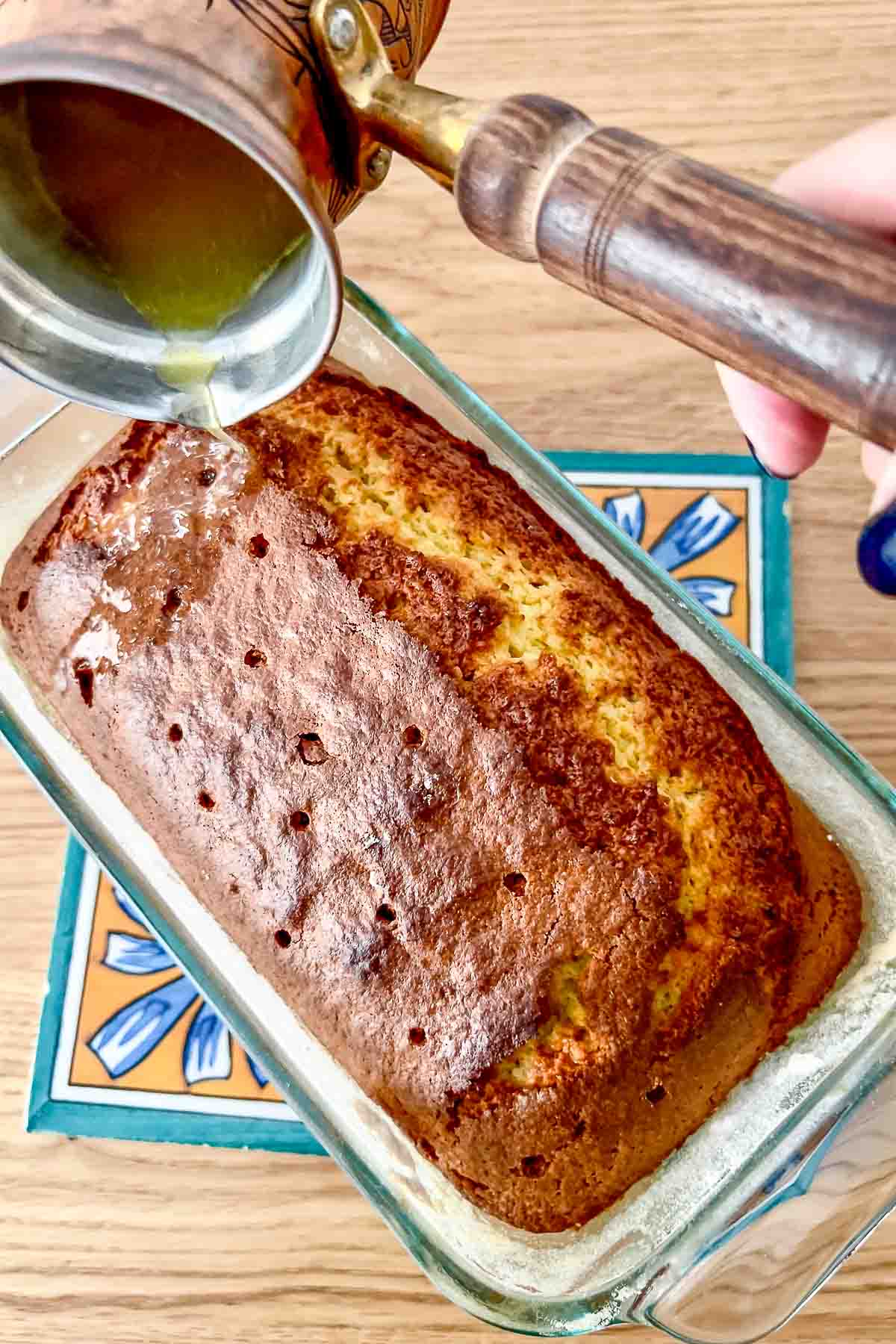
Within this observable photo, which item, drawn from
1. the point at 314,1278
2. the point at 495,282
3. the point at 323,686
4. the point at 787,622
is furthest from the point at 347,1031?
the point at 495,282

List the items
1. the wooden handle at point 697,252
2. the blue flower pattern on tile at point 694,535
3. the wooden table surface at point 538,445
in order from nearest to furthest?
the wooden handle at point 697,252 < the wooden table surface at point 538,445 < the blue flower pattern on tile at point 694,535

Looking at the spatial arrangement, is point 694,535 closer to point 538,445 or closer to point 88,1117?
point 538,445

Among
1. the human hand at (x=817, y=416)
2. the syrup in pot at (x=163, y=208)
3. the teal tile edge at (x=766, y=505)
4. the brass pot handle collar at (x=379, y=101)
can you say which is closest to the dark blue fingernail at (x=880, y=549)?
the human hand at (x=817, y=416)

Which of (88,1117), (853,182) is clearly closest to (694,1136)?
(88,1117)

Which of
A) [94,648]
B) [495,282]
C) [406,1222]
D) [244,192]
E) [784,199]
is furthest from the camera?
[495,282]

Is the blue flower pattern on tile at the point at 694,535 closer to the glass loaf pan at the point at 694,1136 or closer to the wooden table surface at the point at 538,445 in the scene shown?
the wooden table surface at the point at 538,445

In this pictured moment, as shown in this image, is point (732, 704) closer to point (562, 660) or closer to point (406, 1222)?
point (562, 660)

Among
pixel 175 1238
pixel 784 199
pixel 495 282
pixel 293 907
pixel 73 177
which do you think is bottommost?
pixel 175 1238
